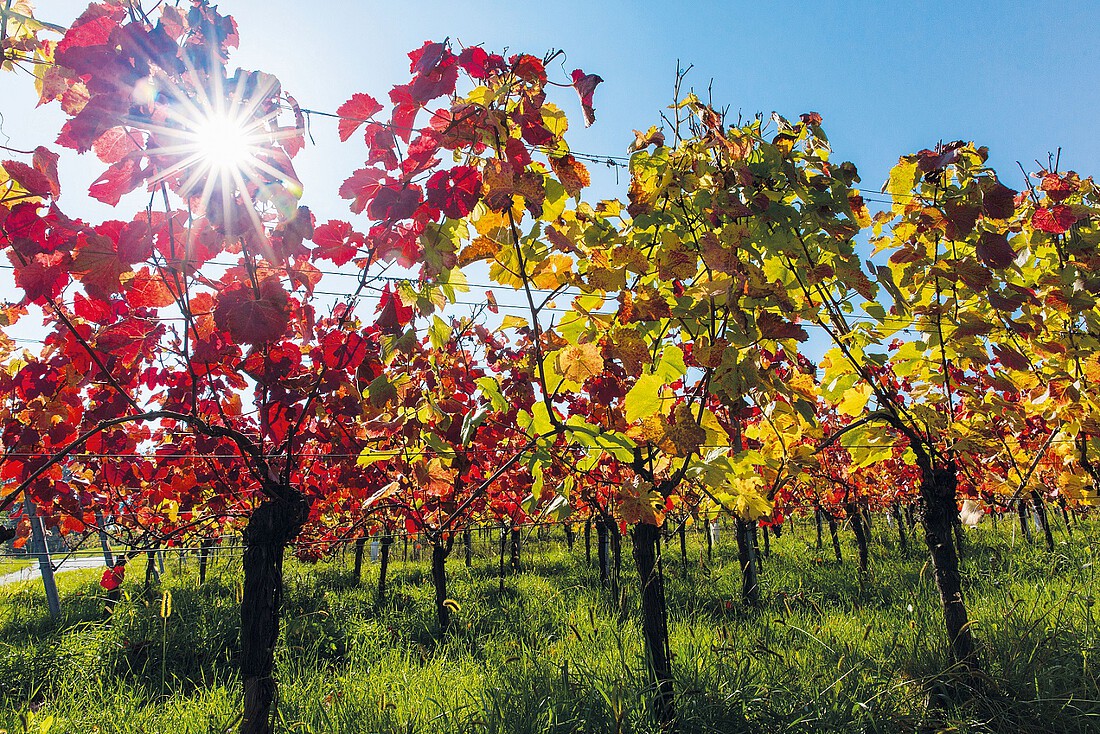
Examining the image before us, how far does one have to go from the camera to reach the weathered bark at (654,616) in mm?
2510

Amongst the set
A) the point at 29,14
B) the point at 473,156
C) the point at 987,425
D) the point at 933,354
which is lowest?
the point at 987,425

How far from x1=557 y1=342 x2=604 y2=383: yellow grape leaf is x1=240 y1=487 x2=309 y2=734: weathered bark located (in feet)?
3.32

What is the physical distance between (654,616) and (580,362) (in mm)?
1480

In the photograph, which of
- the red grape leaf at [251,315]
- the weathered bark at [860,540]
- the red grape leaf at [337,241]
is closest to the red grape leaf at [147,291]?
the red grape leaf at [251,315]

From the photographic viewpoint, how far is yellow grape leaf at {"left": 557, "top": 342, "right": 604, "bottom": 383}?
5.52 ft

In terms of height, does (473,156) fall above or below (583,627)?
above

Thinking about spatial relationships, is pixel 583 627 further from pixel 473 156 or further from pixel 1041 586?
pixel 1041 586

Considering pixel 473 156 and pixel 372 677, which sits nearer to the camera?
pixel 473 156

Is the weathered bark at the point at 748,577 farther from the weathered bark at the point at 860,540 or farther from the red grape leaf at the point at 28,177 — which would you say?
the red grape leaf at the point at 28,177

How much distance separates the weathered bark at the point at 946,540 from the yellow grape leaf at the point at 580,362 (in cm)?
223

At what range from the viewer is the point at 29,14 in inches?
64.6

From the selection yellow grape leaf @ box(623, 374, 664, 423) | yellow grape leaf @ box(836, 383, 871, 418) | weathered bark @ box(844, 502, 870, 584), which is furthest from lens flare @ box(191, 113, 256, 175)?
weathered bark @ box(844, 502, 870, 584)

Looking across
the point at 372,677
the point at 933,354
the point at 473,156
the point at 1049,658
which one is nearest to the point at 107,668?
the point at 372,677

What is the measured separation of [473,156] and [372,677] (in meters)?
3.56
